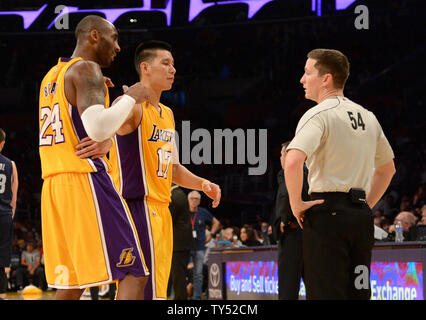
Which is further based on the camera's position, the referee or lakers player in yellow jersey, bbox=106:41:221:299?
lakers player in yellow jersey, bbox=106:41:221:299

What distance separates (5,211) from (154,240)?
292 cm

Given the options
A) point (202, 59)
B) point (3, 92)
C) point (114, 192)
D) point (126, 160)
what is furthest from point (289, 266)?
point (3, 92)

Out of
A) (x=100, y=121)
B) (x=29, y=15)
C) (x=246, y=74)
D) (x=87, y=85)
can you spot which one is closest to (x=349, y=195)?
(x=100, y=121)

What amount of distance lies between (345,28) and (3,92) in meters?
12.6

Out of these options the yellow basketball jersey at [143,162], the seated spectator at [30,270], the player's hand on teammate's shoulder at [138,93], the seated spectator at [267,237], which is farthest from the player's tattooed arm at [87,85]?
the seated spectator at [30,270]

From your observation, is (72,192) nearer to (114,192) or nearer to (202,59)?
(114,192)

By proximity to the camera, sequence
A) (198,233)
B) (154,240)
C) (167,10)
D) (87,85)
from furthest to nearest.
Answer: (167,10), (198,233), (154,240), (87,85)

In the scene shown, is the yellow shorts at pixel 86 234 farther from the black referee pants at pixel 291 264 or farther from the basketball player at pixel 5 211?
the basketball player at pixel 5 211

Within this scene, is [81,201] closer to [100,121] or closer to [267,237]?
[100,121]

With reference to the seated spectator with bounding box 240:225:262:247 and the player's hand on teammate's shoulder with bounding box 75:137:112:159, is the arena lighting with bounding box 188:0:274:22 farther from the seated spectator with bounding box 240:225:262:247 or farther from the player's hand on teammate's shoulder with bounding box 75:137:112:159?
the player's hand on teammate's shoulder with bounding box 75:137:112:159

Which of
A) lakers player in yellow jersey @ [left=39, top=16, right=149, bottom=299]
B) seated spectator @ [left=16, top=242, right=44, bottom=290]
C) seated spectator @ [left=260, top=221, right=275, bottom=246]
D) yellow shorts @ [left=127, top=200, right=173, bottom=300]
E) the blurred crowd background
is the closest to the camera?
lakers player in yellow jersey @ [left=39, top=16, right=149, bottom=299]

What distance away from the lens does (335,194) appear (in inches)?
123

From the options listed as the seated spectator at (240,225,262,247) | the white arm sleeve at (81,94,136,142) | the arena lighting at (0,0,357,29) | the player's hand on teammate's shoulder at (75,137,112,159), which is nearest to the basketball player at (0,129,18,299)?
the player's hand on teammate's shoulder at (75,137,112,159)

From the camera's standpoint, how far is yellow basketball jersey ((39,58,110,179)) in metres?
3.11
